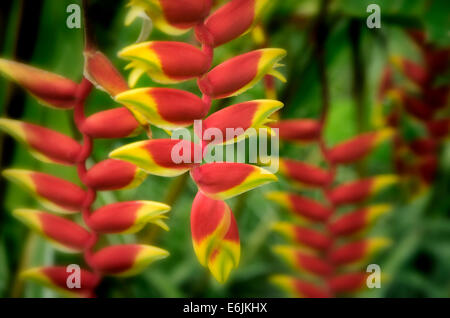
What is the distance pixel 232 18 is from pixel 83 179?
0.36ft

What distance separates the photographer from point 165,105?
0.22m

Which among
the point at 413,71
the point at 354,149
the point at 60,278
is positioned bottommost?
the point at 60,278

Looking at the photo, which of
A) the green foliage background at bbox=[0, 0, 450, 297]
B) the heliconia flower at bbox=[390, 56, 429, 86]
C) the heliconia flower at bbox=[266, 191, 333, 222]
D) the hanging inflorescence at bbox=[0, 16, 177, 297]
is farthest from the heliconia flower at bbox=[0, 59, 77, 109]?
the heliconia flower at bbox=[390, 56, 429, 86]

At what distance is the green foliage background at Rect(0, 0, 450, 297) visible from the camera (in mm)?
411

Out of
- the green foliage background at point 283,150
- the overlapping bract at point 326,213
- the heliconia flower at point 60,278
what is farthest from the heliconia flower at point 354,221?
the heliconia flower at point 60,278

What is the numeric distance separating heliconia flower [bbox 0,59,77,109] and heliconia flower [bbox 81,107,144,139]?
2cm

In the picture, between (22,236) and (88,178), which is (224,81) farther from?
(22,236)

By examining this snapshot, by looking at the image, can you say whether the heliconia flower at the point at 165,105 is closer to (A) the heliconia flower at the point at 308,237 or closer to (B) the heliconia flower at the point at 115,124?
(B) the heliconia flower at the point at 115,124

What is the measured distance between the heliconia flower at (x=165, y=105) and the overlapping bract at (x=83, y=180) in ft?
0.06

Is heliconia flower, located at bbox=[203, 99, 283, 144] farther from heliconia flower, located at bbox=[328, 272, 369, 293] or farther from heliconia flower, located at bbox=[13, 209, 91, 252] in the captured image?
heliconia flower, located at bbox=[328, 272, 369, 293]

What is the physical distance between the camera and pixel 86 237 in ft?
0.91

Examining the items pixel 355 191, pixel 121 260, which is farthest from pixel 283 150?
pixel 121 260

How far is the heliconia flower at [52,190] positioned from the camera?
268 millimetres

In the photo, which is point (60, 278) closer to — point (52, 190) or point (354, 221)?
point (52, 190)
